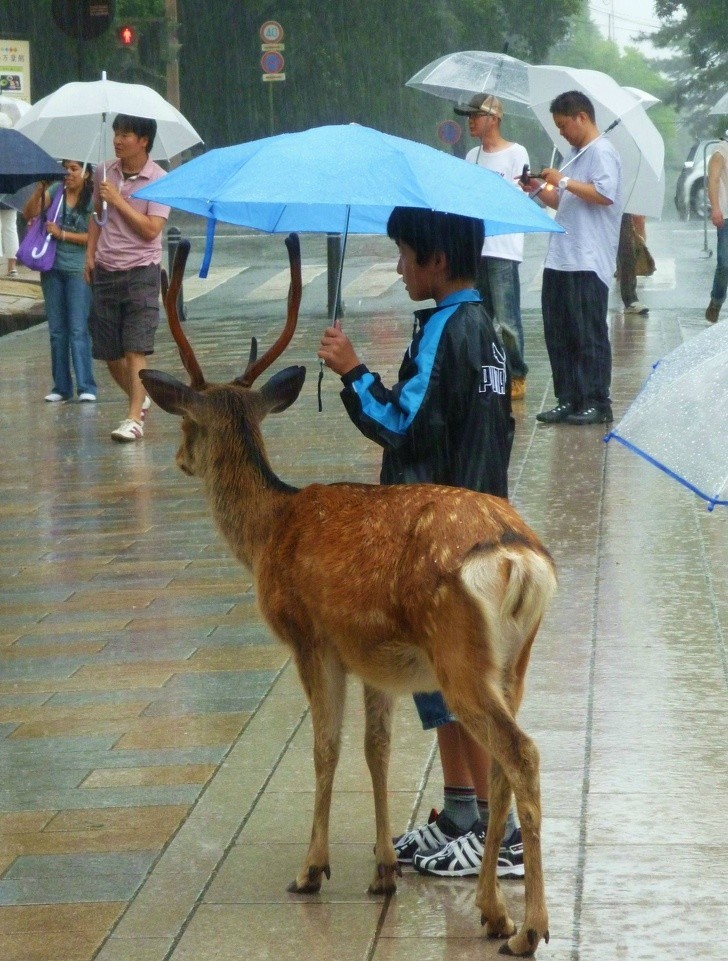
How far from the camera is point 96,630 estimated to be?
664 cm

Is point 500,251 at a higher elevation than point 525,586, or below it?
below

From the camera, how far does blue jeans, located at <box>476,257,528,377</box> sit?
11.0 metres

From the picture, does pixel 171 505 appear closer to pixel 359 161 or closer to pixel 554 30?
pixel 359 161

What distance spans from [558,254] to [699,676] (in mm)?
5219

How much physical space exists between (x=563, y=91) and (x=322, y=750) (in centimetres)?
886

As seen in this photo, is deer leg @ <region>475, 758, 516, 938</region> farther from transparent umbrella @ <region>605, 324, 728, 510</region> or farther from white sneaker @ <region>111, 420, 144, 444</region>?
white sneaker @ <region>111, 420, 144, 444</region>

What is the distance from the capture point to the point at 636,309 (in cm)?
1686

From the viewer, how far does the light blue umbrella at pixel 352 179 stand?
14.5ft

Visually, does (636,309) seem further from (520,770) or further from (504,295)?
(520,770)

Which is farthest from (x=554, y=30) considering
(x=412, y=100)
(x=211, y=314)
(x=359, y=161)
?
(x=359, y=161)

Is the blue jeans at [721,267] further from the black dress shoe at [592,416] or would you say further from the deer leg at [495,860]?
the deer leg at [495,860]

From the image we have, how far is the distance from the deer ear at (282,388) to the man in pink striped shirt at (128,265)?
20.7 ft

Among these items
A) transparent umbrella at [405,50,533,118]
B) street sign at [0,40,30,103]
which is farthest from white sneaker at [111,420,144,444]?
street sign at [0,40,30,103]

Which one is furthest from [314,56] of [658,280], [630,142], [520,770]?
[520,770]
